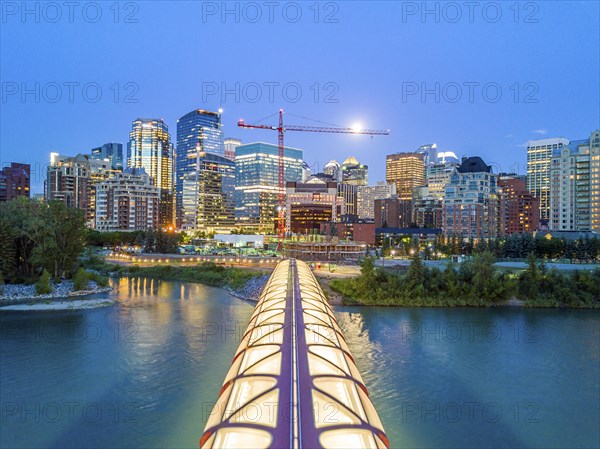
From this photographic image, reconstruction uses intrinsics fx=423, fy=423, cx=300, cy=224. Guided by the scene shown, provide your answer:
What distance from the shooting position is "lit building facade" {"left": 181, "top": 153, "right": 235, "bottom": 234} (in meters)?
111

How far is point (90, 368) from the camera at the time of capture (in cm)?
1224

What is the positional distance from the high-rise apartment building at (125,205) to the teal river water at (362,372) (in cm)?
5749

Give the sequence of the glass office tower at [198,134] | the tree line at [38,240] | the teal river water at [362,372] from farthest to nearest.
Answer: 1. the glass office tower at [198,134]
2. the tree line at [38,240]
3. the teal river water at [362,372]

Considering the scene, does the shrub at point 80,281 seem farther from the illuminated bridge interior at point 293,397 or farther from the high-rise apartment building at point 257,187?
the high-rise apartment building at point 257,187

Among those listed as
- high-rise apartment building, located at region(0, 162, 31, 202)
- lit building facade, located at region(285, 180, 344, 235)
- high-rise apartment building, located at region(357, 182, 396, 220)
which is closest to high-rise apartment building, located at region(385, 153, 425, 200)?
high-rise apartment building, located at region(357, 182, 396, 220)

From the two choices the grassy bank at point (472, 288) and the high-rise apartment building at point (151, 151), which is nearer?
the grassy bank at point (472, 288)

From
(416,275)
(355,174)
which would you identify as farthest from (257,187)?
(416,275)

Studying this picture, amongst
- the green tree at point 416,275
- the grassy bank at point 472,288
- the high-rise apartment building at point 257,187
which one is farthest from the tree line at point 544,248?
the high-rise apartment building at point 257,187

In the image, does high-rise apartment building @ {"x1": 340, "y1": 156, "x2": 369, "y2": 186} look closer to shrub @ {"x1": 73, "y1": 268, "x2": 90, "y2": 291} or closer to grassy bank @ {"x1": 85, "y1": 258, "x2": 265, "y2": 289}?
grassy bank @ {"x1": 85, "y1": 258, "x2": 265, "y2": 289}

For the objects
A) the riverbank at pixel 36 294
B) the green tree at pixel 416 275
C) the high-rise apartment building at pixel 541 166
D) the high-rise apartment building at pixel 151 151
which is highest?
the high-rise apartment building at pixel 151 151

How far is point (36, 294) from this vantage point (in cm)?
2430

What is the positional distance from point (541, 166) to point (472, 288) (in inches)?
3922

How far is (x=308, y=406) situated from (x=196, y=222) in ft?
363

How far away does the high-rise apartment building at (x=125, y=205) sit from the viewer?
245ft
